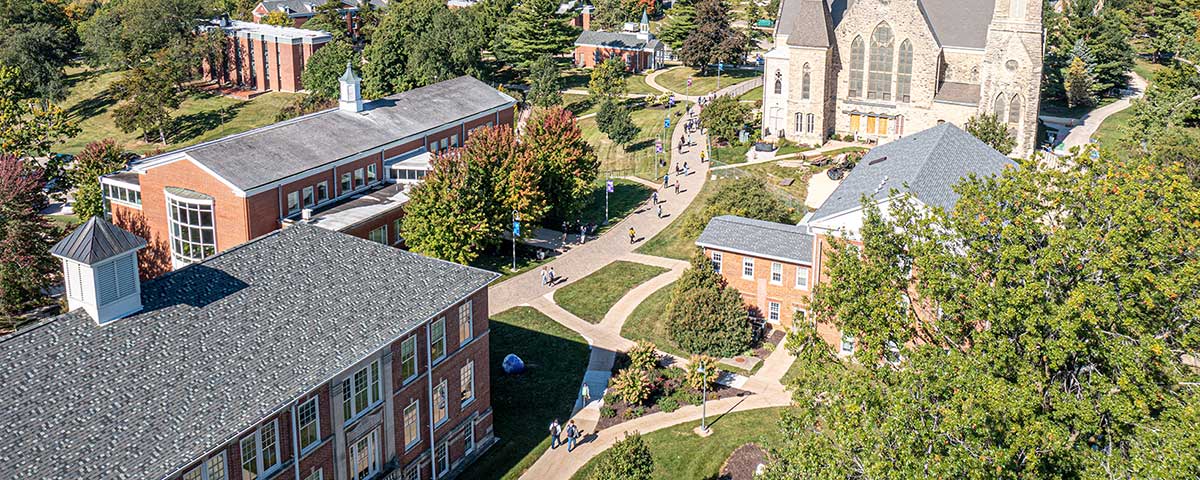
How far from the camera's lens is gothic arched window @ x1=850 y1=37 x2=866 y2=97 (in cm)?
9188

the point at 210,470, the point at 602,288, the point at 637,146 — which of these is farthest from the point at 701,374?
the point at 637,146

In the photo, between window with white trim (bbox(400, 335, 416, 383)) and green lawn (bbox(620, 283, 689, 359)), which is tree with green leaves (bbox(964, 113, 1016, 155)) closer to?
green lawn (bbox(620, 283, 689, 359))

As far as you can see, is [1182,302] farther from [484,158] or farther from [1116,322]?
[484,158]

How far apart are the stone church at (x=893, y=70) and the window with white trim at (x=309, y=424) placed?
215 ft

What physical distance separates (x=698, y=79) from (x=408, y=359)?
88.4 meters

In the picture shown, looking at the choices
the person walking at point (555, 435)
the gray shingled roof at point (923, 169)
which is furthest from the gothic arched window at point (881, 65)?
the person walking at point (555, 435)

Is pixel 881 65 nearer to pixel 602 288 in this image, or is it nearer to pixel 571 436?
pixel 602 288

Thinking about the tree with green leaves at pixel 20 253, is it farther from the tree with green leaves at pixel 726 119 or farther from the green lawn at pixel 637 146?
the tree with green leaves at pixel 726 119

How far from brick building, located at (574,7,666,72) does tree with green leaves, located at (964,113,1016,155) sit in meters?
56.4

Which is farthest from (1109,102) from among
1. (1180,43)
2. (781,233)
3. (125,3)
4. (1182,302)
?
(125,3)

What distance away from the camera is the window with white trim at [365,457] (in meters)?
39.0

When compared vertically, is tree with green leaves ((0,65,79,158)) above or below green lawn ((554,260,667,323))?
above

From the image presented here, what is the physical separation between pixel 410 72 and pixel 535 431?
72.6m

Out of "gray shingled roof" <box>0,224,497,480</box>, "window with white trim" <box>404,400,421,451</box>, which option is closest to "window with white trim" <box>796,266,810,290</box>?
"gray shingled roof" <box>0,224,497,480</box>
